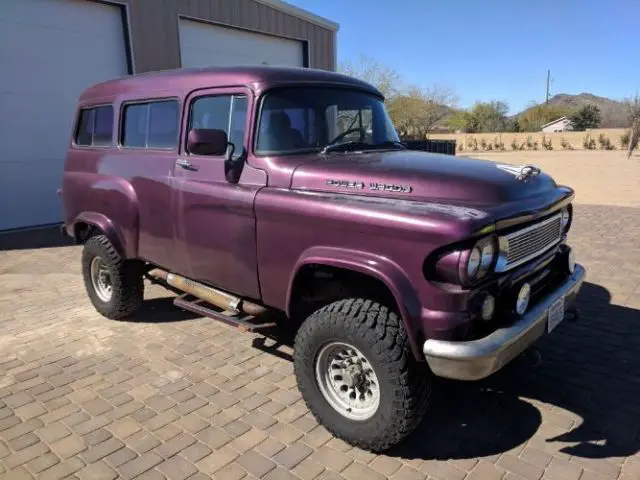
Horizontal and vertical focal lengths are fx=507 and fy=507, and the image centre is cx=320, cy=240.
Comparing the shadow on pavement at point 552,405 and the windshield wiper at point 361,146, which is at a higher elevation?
the windshield wiper at point 361,146

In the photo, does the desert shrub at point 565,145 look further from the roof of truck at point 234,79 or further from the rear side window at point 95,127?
the rear side window at point 95,127

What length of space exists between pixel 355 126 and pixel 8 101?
316 inches

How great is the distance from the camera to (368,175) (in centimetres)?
306

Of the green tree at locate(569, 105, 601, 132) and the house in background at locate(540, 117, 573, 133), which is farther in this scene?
the house in background at locate(540, 117, 573, 133)

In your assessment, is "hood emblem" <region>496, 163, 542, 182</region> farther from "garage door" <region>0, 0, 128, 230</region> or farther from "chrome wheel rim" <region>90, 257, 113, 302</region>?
"garage door" <region>0, 0, 128, 230</region>

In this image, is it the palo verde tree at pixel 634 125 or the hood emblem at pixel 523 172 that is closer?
the hood emblem at pixel 523 172

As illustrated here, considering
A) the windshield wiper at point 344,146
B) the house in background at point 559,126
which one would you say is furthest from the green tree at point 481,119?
the windshield wiper at point 344,146

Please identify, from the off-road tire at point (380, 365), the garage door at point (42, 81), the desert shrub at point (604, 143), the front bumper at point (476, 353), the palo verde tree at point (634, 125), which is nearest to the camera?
the front bumper at point (476, 353)

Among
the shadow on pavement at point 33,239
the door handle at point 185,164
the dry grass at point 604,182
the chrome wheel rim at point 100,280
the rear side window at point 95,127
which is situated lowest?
the shadow on pavement at point 33,239

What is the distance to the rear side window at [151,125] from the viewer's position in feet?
13.5

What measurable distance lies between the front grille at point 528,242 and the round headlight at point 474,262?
0.21 meters

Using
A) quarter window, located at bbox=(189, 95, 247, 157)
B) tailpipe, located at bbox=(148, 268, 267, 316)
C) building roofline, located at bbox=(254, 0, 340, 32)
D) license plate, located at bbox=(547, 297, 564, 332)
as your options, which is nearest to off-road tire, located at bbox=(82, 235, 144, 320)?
tailpipe, located at bbox=(148, 268, 267, 316)

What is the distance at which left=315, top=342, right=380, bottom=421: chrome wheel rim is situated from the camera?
9.59 feet

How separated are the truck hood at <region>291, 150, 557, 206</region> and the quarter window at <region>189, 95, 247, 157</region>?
61cm
